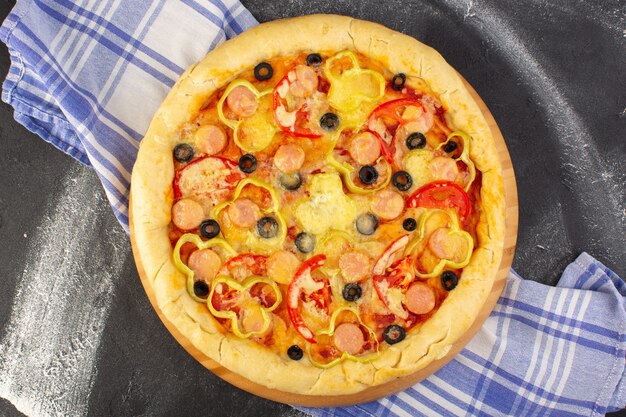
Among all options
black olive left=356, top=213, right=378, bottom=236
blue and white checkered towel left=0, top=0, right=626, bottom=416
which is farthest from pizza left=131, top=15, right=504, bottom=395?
blue and white checkered towel left=0, top=0, right=626, bottom=416

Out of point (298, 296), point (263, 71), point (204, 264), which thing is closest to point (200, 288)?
point (204, 264)

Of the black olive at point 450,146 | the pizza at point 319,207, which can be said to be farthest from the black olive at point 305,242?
the black olive at point 450,146

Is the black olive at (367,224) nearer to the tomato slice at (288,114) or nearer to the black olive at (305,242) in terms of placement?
the black olive at (305,242)

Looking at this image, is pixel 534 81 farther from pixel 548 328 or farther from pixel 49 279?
pixel 49 279

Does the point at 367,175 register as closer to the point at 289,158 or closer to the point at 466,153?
the point at 289,158

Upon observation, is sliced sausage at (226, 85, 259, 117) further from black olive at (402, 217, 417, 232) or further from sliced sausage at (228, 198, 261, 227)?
black olive at (402, 217, 417, 232)
